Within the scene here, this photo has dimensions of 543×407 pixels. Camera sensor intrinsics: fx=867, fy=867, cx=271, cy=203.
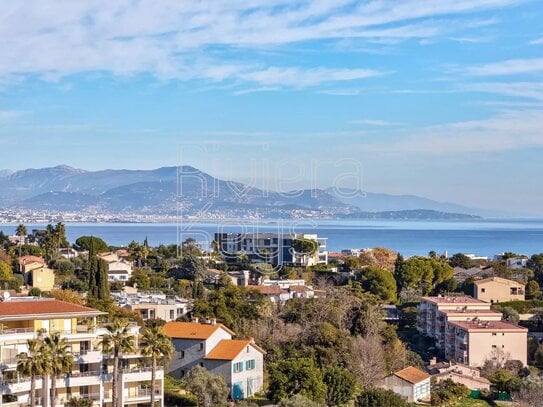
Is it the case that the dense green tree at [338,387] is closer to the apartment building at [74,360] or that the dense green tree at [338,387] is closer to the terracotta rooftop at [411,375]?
the terracotta rooftop at [411,375]

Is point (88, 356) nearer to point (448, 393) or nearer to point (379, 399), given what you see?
point (379, 399)

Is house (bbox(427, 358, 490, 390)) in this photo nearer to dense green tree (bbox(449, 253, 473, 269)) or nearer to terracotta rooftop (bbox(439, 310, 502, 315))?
terracotta rooftop (bbox(439, 310, 502, 315))

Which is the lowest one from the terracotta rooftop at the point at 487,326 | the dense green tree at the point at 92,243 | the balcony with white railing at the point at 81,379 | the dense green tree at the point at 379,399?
the dense green tree at the point at 379,399

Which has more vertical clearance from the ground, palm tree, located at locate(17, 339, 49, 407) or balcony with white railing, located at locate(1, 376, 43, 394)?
palm tree, located at locate(17, 339, 49, 407)

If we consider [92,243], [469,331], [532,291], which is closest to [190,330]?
[469,331]

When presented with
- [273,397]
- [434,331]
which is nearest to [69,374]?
[273,397]

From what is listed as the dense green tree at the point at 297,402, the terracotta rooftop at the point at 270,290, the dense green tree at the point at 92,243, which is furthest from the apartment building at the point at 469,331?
the dense green tree at the point at 92,243

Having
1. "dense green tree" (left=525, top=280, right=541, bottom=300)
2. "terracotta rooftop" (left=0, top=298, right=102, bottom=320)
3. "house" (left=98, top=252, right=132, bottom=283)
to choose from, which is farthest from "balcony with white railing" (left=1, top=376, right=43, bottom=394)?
"dense green tree" (left=525, top=280, right=541, bottom=300)
